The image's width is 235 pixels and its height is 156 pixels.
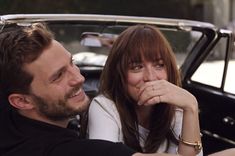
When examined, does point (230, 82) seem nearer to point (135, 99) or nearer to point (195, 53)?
point (195, 53)

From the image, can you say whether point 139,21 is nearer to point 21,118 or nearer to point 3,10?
point 3,10

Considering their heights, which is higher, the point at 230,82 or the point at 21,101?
the point at 21,101

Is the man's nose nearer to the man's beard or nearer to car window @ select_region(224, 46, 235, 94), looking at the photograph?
the man's beard

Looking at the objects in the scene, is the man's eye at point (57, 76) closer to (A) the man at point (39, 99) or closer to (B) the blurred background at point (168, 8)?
(A) the man at point (39, 99)

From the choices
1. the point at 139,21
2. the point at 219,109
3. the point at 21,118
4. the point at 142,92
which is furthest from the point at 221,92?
the point at 21,118

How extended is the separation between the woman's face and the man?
51cm

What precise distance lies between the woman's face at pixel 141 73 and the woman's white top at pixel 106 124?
0.11 meters

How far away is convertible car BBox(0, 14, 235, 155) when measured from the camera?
3229 millimetres

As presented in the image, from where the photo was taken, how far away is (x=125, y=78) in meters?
2.33

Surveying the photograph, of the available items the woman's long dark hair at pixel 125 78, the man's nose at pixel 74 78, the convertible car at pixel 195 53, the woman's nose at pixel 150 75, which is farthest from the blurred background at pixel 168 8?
the man's nose at pixel 74 78

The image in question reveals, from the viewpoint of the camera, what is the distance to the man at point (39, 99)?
1.72m

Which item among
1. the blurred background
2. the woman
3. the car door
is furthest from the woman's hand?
the blurred background

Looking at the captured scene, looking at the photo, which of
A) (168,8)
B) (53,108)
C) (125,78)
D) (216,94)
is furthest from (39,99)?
(168,8)

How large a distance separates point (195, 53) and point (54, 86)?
6.33 feet
